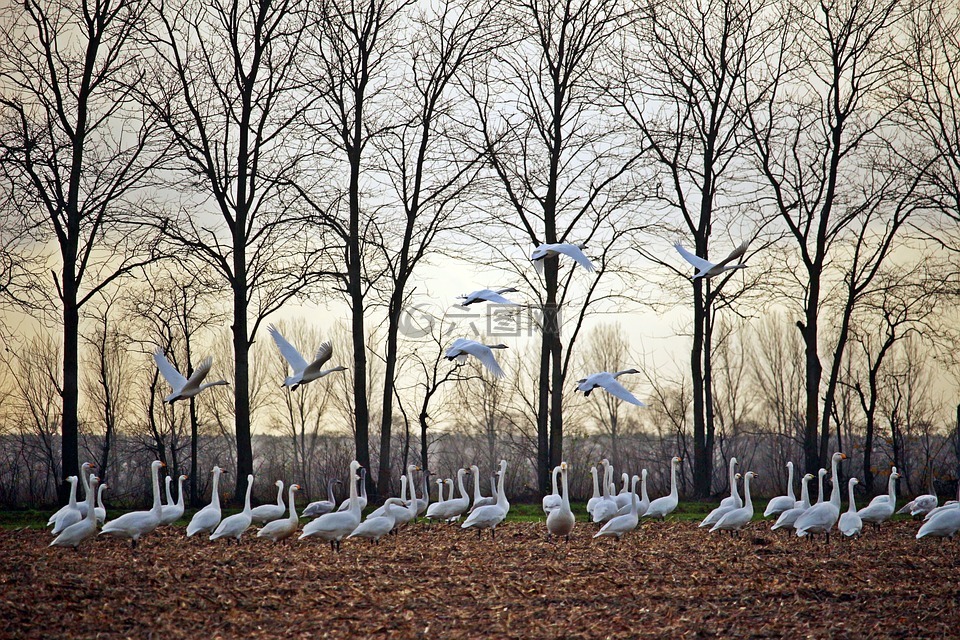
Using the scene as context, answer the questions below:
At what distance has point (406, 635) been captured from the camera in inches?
334

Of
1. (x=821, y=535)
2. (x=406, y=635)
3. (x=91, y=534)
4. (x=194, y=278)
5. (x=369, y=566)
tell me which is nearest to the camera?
(x=406, y=635)

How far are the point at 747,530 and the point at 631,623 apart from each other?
28.8ft

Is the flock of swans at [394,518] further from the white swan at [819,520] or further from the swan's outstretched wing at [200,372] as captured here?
the swan's outstretched wing at [200,372]

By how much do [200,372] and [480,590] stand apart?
569 cm

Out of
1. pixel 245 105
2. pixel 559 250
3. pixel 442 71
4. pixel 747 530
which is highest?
pixel 442 71

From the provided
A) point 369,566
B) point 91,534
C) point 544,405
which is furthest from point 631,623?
point 544,405

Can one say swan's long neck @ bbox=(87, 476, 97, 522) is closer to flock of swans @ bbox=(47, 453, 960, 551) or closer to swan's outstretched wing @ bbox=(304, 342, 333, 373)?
flock of swans @ bbox=(47, 453, 960, 551)

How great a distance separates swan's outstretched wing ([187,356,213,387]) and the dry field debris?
2.43 metres

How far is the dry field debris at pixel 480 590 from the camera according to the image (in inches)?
347

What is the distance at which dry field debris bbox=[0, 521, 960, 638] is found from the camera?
8.80 m

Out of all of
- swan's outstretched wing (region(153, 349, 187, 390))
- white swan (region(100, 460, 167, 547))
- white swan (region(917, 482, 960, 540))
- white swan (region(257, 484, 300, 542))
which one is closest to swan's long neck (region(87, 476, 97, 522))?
white swan (region(100, 460, 167, 547))

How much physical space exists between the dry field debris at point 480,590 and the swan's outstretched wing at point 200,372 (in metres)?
2.43

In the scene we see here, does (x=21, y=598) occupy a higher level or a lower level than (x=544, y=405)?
lower

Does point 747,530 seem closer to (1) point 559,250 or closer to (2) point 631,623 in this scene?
(1) point 559,250
